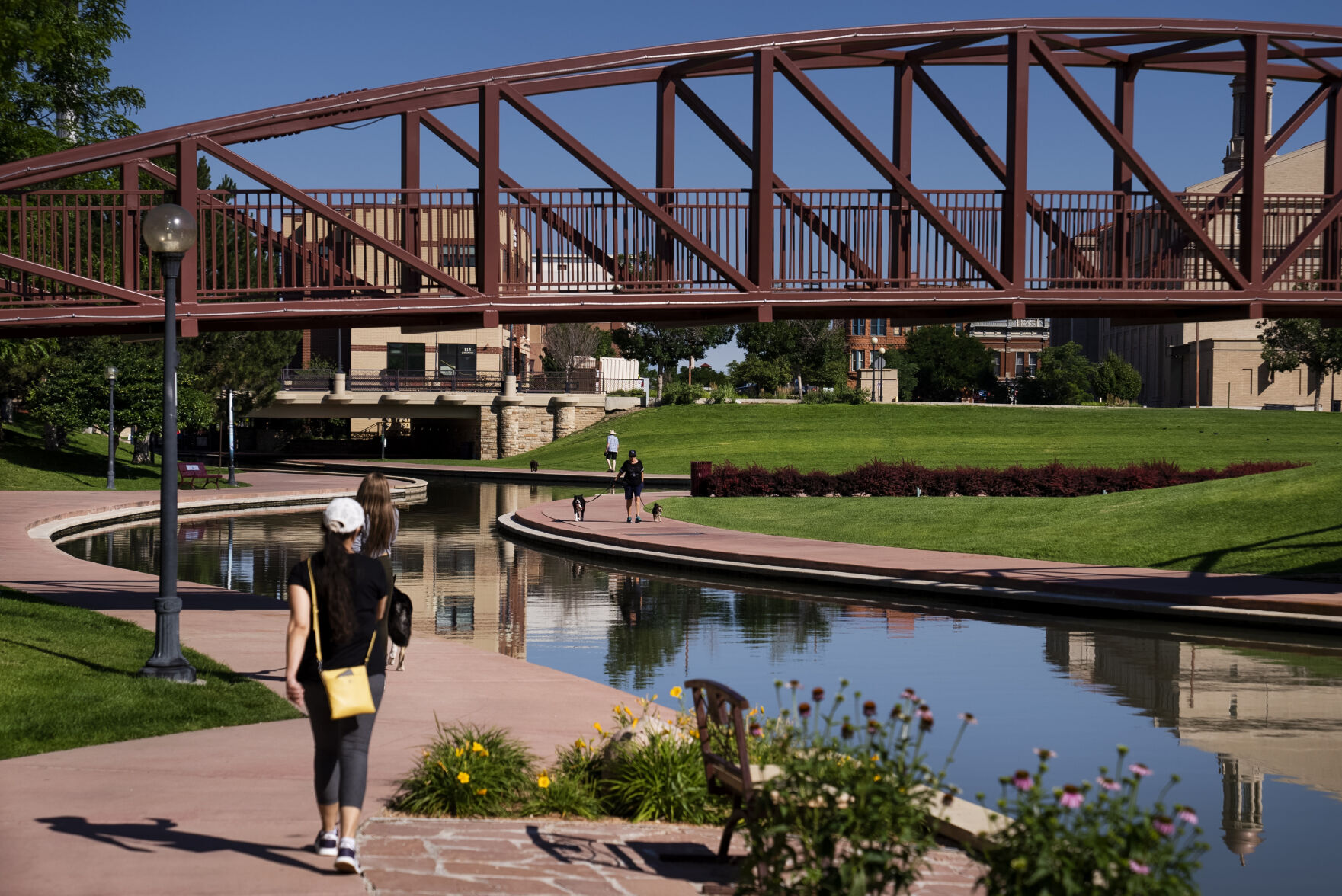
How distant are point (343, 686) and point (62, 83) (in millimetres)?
37363

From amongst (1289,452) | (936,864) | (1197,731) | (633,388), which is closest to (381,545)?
(936,864)

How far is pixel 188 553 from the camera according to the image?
24281mm

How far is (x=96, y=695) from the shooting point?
10523 mm

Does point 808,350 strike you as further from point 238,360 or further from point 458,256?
point 458,256

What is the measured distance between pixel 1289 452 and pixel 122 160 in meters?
53.0

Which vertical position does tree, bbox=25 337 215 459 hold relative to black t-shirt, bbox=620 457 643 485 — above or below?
above

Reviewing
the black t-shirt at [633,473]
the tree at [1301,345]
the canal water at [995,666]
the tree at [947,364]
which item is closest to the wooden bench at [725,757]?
the canal water at [995,666]

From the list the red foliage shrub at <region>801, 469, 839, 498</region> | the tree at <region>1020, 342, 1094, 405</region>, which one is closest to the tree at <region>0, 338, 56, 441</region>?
the red foliage shrub at <region>801, 469, 839, 498</region>

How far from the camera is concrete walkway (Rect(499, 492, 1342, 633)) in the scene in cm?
1639

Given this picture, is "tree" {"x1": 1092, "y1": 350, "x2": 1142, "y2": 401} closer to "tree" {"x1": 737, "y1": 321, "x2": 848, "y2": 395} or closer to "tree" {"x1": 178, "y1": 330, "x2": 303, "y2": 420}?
"tree" {"x1": 737, "y1": 321, "x2": 848, "y2": 395}

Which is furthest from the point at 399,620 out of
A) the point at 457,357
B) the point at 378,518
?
the point at 457,357

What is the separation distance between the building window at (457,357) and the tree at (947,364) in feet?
187

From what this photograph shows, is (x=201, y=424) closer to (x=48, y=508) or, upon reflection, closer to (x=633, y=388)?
(x=48, y=508)

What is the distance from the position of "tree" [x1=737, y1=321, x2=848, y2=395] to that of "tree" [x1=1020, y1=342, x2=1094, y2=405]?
17.2 metres
